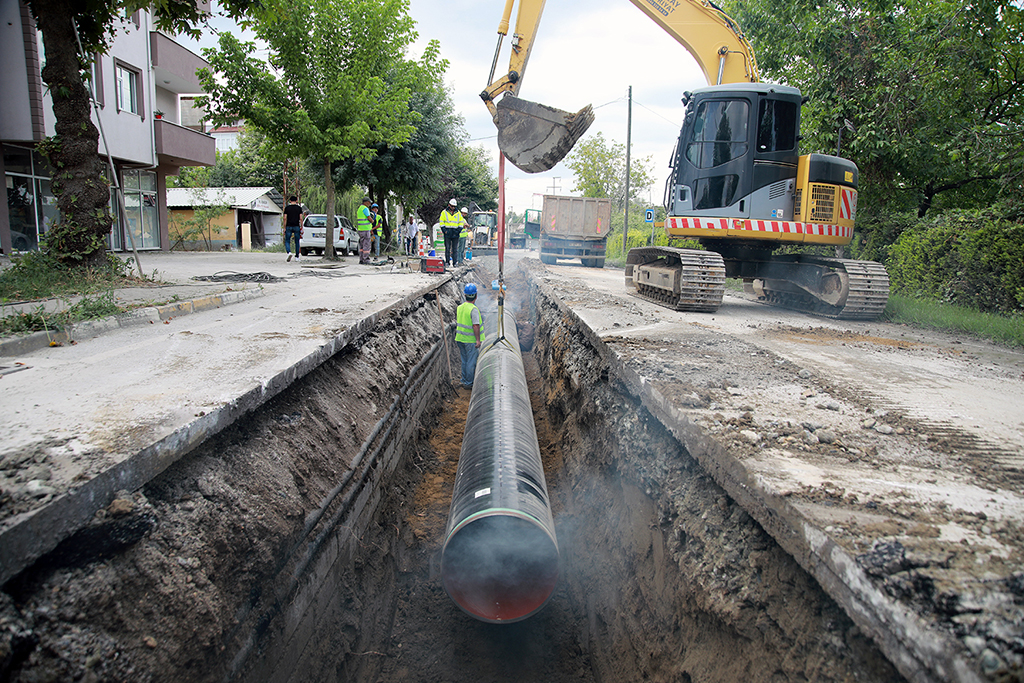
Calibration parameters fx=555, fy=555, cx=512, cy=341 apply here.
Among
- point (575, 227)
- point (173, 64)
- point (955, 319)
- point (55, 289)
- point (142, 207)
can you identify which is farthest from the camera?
point (575, 227)

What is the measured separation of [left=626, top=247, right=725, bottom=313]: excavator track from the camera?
742cm

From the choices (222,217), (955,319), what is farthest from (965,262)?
(222,217)

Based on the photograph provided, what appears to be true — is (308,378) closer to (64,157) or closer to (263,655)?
(263,655)

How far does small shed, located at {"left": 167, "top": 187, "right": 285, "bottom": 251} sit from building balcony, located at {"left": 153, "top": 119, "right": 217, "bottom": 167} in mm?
5890

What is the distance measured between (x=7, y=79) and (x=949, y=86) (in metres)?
19.5

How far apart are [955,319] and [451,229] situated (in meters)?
11.9

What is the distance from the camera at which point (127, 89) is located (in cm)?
1652

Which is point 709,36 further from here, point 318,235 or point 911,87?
point 318,235

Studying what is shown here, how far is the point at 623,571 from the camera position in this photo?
3.35m

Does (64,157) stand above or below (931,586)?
above

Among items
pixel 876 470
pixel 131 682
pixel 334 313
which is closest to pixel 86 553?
pixel 131 682

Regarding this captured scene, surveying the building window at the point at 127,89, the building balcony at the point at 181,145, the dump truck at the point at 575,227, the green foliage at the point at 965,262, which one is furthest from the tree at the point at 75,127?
the dump truck at the point at 575,227

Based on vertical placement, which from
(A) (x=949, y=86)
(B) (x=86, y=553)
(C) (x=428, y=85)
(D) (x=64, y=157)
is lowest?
(B) (x=86, y=553)

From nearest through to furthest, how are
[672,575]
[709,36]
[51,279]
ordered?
[672,575]
[51,279]
[709,36]
